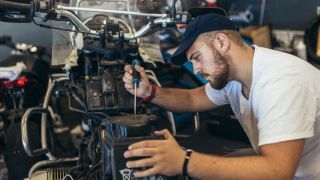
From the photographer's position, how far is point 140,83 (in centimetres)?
159

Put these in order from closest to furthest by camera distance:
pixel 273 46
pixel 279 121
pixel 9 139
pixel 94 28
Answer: pixel 279 121, pixel 94 28, pixel 9 139, pixel 273 46

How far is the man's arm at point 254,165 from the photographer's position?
121cm

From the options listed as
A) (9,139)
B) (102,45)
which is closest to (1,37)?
(9,139)

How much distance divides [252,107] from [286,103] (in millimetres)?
239

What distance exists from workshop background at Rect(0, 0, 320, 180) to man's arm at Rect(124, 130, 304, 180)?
1.31 metres

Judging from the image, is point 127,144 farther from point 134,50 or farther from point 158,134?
point 134,50

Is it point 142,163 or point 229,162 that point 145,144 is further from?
point 229,162

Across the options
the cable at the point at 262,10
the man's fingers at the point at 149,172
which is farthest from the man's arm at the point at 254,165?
the cable at the point at 262,10

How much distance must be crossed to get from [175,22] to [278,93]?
56 cm

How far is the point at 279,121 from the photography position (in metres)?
1.24

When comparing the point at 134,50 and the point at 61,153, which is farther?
the point at 61,153

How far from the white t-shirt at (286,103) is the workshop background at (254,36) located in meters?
1.13

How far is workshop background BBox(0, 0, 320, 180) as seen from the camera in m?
2.61

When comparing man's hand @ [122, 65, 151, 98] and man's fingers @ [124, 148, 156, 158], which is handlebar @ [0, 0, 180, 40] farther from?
man's fingers @ [124, 148, 156, 158]
